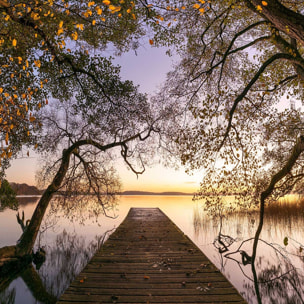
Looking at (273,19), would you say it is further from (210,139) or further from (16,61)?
(16,61)

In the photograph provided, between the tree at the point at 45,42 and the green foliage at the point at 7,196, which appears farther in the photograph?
the green foliage at the point at 7,196

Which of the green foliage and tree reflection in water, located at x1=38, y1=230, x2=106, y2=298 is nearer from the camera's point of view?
tree reflection in water, located at x1=38, y1=230, x2=106, y2=298

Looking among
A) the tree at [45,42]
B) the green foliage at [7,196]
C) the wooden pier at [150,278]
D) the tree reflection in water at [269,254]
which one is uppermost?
the tree at [45,42]

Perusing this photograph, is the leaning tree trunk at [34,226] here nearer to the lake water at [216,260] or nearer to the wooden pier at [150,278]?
the lake water at [216,260]

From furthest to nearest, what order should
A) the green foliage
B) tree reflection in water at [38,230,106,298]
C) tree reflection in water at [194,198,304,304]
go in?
the green foliage < tree reflection in water at [38,230,106,298] < tree reflection in water at [194,198,304,304]

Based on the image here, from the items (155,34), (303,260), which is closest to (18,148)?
(155,34)

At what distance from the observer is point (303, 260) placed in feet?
36.0

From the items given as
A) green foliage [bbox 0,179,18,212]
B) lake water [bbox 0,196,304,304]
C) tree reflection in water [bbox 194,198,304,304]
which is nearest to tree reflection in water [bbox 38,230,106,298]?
lake water [bbox 0,196,304,304]

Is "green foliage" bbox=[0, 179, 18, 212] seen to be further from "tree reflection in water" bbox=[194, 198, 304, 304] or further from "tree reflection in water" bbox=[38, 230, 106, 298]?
"tree reflection in water" bbox=[194, 198, 304, 304]

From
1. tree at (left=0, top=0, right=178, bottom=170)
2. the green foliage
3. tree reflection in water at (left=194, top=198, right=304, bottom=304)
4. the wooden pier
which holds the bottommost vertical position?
tree reflection in water at (left=194, top=198, right=304, bottom=304)

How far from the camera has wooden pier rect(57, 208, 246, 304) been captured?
450 cm

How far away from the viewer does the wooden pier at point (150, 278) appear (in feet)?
14.8

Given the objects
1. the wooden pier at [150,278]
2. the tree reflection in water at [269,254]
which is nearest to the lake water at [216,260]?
the tree reflection in water at [269,254]

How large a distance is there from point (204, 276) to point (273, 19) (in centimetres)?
503
